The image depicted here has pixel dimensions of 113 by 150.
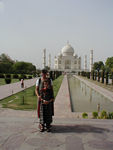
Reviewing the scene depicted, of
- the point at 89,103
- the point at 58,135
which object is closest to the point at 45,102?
the point at 58,135

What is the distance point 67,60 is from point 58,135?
210 ft

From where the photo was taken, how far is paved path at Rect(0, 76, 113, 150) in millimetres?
1924

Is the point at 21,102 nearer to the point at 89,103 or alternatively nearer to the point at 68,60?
the point at 89,103

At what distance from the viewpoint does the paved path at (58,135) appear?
1.92 meters

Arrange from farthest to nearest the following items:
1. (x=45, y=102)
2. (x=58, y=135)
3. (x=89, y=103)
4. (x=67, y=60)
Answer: (x=67, y=60), (x=89, y=103), (x=45, y=102), (x=58, y=135)

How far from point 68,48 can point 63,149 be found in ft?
211

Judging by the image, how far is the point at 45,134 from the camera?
2.30 m

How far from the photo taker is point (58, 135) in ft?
7.37

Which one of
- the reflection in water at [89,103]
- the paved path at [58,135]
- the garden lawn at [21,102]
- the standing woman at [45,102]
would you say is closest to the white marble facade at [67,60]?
the reflection in water at [89,103]

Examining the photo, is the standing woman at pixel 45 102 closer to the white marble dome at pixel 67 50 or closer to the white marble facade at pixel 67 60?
the white marble facade at pixel 67 60

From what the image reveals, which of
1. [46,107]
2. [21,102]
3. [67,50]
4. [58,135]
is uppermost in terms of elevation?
[67,50]

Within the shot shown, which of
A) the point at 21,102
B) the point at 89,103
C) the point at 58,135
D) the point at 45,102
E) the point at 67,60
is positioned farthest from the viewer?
the point at 67,60

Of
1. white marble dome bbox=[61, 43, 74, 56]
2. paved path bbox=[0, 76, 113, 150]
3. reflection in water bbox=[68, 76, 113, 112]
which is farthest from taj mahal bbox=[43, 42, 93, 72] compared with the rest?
paved path bbox=[0, 76, 113, 150]

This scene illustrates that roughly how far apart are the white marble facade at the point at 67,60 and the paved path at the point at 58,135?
201ft
